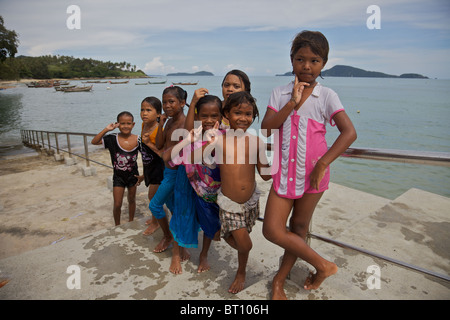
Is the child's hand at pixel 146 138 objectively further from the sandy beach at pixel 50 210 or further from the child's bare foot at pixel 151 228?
→ the sandy beach at pixel 50 210

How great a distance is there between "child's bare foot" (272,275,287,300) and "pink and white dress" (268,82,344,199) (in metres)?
0.55

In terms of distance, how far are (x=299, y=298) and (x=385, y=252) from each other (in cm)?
183

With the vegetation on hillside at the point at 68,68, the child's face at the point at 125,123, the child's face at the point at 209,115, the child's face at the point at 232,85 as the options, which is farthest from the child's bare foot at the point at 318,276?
the vegetation on hillside at the point at 68,68

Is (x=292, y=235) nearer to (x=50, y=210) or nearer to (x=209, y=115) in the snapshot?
(x=209, y=115)

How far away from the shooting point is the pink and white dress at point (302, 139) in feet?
5.27

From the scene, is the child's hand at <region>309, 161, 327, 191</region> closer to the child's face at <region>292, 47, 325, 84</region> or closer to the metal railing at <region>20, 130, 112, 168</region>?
the child's face at <region>292, 47, 325, 84</region>

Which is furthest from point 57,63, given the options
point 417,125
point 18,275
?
point 18,275

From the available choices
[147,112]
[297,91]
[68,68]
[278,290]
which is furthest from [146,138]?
[68,68]

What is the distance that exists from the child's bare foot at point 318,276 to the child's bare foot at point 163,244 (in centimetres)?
119

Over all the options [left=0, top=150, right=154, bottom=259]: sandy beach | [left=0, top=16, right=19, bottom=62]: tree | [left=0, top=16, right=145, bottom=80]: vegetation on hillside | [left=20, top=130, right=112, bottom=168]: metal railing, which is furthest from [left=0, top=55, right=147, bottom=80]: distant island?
[left=0, top=150, right=154, bottom=259]: sandy beach

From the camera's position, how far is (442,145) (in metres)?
19.8

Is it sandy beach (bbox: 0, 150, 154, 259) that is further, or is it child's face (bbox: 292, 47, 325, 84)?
sandy beach (bbox: 0, 150, 154, 259)

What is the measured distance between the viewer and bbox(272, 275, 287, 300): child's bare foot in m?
1.69

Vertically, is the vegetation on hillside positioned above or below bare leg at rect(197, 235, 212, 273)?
above
